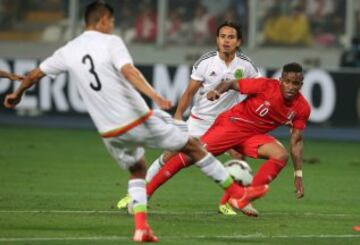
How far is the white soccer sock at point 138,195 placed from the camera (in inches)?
408

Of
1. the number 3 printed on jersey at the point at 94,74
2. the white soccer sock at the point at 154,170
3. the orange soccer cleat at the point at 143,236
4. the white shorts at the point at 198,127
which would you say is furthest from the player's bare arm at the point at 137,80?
the white shorts at the point at 198,127

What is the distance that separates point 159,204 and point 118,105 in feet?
12.2

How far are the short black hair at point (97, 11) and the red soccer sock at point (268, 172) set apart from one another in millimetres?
2401

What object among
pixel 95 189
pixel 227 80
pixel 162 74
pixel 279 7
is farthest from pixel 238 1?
pixel 227 80

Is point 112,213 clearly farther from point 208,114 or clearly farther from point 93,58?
point 93,58

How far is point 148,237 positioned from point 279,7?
2086cm

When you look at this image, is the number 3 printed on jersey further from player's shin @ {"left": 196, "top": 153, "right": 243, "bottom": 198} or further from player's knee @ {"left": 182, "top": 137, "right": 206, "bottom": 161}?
player's shin @ {"left": 196, "top": 153, "right": 243, "bottom": 198}

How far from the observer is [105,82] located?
10.2 metres

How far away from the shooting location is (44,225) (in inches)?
451

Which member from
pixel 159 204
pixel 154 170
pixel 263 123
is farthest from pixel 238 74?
pixel 159 204

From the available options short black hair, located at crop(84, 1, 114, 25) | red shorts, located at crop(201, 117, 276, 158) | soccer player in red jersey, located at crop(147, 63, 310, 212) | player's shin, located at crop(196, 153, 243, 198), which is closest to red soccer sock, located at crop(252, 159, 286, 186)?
soccer player in red jersey, located at crop(147, 63, 310, 212)

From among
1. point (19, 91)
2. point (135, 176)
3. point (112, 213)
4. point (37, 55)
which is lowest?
point (37, 55)

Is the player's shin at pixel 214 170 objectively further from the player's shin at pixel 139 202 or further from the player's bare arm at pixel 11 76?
the player's bare arm at pixel 11 76

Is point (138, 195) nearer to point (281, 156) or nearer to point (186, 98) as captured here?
point (281, 156)
